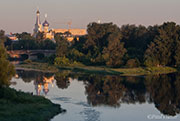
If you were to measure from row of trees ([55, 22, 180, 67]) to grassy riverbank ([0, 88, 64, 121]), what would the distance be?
37.6 metres

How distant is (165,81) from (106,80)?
8381mm

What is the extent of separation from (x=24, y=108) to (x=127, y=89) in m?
20.7

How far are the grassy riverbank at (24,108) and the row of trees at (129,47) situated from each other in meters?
37.6

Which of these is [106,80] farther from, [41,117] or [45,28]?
[45,28]

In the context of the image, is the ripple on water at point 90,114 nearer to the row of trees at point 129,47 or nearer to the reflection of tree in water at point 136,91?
the reflection of tree in water at point 136,91

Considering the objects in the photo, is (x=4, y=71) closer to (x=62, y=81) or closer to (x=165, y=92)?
(x=165, y=92)

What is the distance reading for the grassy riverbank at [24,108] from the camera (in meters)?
28.9

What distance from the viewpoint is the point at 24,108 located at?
31.0 m

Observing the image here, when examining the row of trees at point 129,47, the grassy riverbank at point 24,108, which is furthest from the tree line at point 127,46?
the grassy riverbank at point 24,108

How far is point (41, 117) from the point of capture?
3009 cm

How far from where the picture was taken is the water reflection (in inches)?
1564

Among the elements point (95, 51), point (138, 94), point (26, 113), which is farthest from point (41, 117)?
point (95, 51)

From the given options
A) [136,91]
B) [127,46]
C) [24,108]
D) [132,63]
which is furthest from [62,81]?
[127,46]

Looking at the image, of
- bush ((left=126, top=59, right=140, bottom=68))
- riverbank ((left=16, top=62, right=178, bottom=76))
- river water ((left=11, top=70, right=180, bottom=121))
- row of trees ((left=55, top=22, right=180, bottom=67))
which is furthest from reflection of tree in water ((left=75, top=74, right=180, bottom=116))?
row of trees ((left=55, top=22, right=180, bottom=67))
